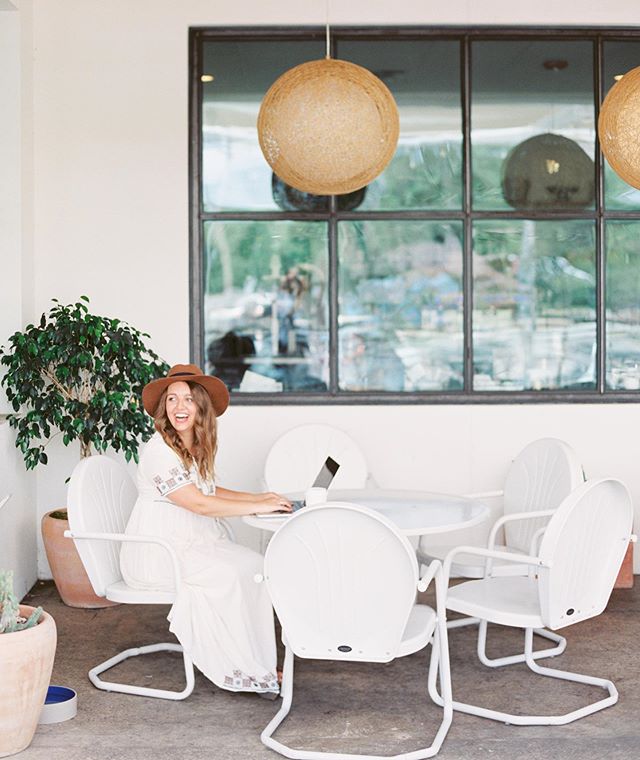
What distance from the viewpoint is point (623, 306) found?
6.36 m

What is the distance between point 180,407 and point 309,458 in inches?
64.3

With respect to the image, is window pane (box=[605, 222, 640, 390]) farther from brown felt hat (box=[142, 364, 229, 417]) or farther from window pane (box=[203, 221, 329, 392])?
brown felt hat (box=[142, 364, 229, 417])

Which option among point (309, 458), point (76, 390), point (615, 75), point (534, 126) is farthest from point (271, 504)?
point (615, 75)

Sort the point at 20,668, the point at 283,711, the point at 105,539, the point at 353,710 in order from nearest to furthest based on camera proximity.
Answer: the point at 20,668, the point at 283,711, the point at 353,710, the point at 105,539

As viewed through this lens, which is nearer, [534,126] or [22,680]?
[22,680]

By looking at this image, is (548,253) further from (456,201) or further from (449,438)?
(449,438)

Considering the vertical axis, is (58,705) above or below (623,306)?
below

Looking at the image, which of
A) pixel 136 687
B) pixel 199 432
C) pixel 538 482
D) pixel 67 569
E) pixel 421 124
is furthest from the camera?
pixel 421 124

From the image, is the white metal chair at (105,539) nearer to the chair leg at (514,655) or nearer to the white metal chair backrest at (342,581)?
the white metal chair backrest at (342,581)

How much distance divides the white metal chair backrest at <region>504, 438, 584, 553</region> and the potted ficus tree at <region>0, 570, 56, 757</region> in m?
2.20

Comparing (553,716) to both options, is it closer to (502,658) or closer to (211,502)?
(502,658)

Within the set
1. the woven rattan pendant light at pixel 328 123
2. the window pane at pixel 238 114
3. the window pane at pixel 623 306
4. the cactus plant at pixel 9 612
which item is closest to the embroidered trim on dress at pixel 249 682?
the cactus plant at pixel 9 612

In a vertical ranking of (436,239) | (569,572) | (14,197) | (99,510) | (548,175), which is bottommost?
(569,572)

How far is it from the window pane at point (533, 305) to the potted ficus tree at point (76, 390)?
1901mm
